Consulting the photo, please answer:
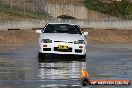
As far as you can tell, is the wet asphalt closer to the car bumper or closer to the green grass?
the car bumper

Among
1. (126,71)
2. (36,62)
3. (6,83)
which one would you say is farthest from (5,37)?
(6,83)

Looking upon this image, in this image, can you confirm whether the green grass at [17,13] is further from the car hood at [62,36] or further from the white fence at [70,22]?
the car hood at [62,36]

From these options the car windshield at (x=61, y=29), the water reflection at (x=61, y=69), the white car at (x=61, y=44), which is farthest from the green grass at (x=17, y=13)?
the water reflection at (x=61, y=69)

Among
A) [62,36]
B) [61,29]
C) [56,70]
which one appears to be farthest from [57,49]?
[56,70]

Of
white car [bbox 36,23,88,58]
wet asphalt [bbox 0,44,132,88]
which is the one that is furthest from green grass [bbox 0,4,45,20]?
white car [bbox 36,23,88,58]

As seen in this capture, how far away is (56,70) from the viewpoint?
18.3 meters

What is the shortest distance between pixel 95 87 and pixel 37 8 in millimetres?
47139

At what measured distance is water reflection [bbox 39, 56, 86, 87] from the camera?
51.2ft

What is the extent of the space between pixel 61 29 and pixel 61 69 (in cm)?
596

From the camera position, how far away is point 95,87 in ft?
44.8

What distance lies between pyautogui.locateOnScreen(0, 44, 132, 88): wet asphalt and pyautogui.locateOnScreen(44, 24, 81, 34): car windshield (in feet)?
4.09

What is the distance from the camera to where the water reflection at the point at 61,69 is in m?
15.6

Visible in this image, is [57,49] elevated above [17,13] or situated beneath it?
elevated above

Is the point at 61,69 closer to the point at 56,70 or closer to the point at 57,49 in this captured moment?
the point at 56,70
